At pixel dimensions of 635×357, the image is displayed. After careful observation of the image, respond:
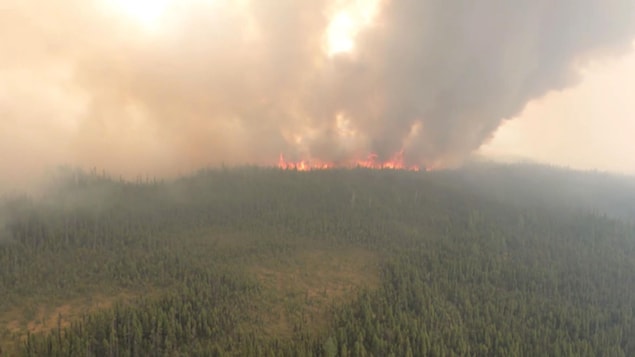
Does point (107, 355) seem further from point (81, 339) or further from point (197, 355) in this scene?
point (197, 355)

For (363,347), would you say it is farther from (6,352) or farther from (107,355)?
(6,352)

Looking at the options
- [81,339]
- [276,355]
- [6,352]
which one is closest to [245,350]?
[276,355]

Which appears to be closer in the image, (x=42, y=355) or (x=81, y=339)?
(x=42, y=355)

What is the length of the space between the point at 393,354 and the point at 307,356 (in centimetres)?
3287

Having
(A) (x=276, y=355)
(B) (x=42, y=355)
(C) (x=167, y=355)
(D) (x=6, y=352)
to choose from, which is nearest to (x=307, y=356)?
(A) (x=276, y=355)

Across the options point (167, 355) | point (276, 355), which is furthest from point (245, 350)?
point (167, 355)

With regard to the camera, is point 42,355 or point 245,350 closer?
point 42,355

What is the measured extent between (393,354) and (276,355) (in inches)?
1768

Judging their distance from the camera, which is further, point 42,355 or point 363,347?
point 363,347

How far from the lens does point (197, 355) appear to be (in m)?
195

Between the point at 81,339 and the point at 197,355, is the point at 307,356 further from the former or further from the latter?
the point at 81,339

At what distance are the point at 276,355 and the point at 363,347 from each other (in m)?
33.8

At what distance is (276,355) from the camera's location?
199 metres

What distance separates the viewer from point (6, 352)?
19175cm
